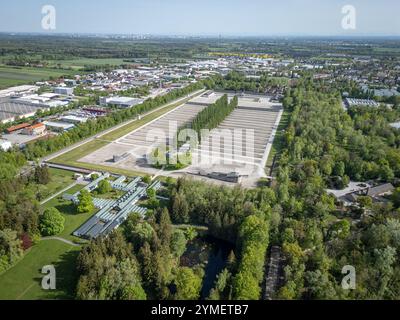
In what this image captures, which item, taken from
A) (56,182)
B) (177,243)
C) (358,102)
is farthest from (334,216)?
(358,102)

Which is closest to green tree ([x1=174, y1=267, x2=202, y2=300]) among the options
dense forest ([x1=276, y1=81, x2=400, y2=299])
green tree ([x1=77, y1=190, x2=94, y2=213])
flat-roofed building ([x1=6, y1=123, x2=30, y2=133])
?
dense forest ([x1=276, y1=81, x2=400, y2=299])

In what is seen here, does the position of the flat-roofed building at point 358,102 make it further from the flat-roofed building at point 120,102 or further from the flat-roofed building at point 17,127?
the flat-roofed building at point 17,127

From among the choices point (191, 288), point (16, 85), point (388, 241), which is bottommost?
point (191, 288)

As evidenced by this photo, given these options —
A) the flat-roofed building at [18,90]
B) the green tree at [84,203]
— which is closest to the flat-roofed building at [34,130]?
the green tree at [84,203]

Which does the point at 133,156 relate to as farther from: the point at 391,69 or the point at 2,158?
the point at 391,69

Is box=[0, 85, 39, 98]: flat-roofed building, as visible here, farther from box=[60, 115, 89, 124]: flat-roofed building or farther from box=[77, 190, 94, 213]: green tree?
box=[77, 190, 94, 213]: green tree

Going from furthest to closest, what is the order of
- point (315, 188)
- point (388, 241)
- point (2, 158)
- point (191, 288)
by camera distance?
point (2, 158) → point (315, 188) → point (388, 241) → point (191, 288)

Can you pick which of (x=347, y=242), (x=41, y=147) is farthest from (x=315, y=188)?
(x=41, y=147)
